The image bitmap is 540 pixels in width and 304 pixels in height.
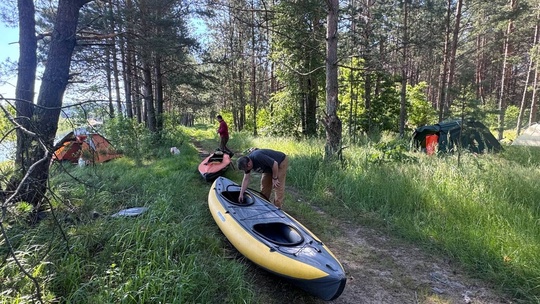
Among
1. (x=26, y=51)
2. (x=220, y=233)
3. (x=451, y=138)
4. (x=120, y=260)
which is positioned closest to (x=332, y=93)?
(x=451, y=138)

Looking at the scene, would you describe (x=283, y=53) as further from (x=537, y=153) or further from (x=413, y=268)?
(x=413, y=268)

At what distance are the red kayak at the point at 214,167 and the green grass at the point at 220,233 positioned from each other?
0.25m

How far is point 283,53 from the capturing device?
13164 millimetres

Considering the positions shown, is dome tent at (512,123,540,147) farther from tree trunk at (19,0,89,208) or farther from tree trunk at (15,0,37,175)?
tree trunk at (15,0,37,175)

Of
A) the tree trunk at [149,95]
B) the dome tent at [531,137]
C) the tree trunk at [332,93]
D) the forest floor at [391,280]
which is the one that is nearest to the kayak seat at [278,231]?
the forest floor at [391,280]

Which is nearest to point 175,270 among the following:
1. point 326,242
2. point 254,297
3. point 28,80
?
point 254,297

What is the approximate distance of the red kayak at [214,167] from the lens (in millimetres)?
7266

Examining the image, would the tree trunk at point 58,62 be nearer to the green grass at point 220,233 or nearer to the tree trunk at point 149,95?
the green grass at point 220,233

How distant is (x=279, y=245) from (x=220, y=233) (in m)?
1.48

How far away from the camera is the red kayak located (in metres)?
7.27

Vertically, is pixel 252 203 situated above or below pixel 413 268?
above

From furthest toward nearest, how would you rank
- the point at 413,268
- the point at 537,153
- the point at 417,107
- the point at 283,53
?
the point at 417,107, the point at 283,53, the point at 537,153, the point at 413,268

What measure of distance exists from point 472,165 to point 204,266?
5636mm

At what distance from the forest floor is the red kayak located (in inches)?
135
